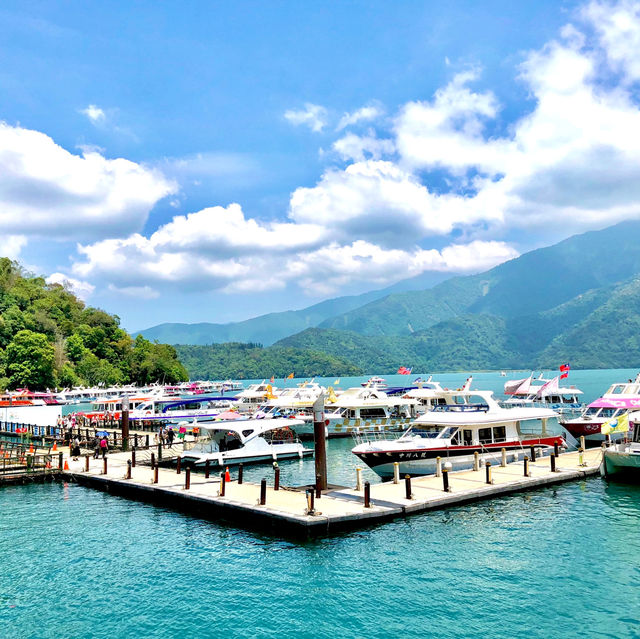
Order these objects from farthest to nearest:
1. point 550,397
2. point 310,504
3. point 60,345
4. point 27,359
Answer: point 60,345, point 27,359, point 550,397, point 310,504

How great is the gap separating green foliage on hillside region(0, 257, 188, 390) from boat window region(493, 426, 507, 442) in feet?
379

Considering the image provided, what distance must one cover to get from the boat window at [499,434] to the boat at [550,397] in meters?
27.8

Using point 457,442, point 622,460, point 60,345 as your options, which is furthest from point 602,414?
point 60,345

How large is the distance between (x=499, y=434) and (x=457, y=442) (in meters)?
3.55

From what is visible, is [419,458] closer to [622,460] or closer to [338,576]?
[622,460]

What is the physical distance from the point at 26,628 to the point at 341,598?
899 centimetres

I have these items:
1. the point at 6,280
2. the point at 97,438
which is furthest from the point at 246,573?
the point at 6,280

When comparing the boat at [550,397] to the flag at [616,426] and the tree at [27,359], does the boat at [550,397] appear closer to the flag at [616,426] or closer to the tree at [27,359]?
the flag at [616,426]

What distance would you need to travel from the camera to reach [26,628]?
15156 mm

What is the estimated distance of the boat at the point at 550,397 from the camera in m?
66.4

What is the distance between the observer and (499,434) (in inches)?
1387

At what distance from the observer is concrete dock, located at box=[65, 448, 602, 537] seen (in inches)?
880

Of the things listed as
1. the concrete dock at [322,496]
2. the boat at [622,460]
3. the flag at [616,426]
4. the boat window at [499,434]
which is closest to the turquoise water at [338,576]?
the concrete dock at [322,496]

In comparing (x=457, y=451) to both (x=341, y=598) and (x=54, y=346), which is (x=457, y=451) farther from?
(x=54, y=346)
